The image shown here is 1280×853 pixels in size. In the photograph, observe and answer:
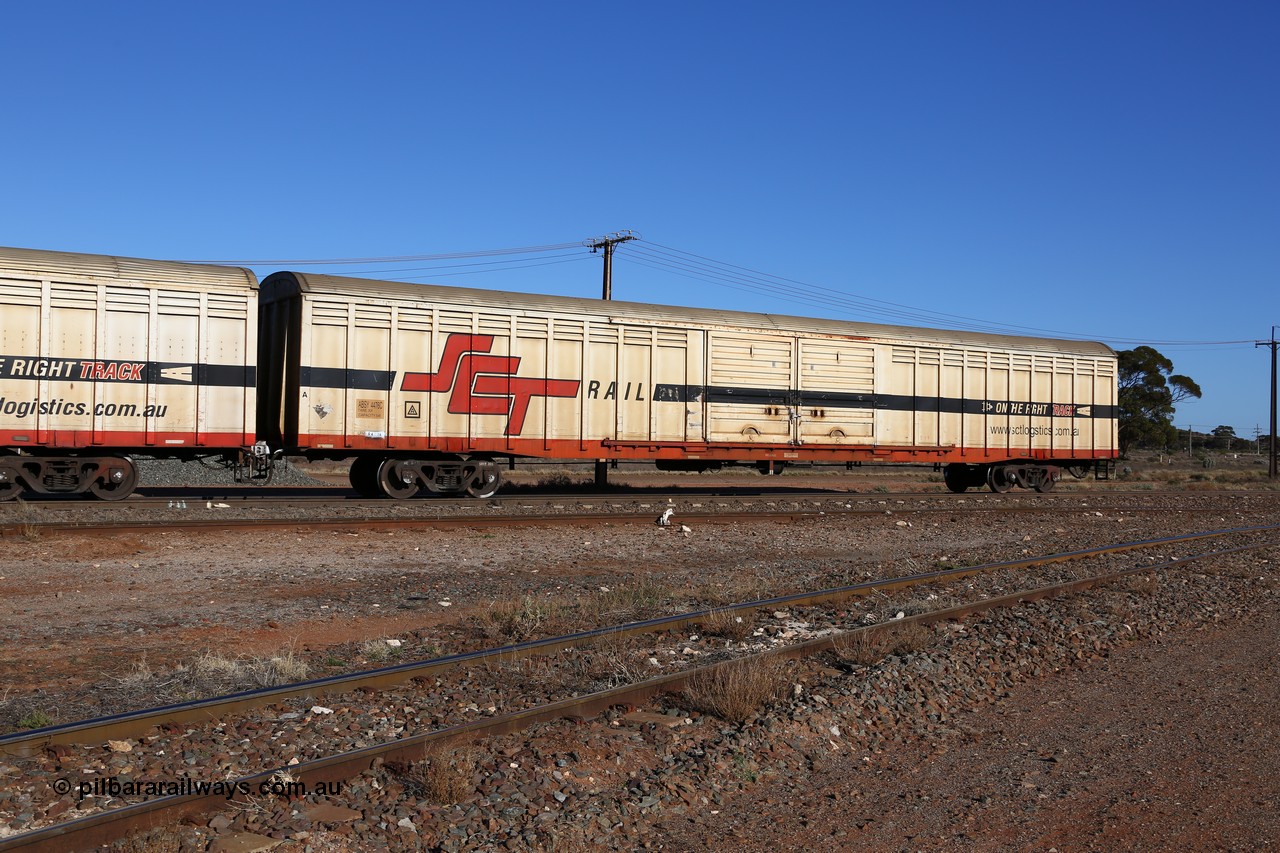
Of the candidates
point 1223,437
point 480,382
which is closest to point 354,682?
point 480,382

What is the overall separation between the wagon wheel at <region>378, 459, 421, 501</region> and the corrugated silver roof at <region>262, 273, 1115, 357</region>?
10.1ft

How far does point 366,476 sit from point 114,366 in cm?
499

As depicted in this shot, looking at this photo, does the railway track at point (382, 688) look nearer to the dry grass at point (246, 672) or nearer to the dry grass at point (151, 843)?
the dry grass at point (151, 843)

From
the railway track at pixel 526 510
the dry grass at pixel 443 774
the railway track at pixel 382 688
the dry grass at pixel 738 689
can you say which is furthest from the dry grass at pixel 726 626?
the railway track at pixel 526 510

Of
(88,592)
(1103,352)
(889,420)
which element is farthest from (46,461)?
(1103,352)

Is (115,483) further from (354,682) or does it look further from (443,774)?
(443,774)

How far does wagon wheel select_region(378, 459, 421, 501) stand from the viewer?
61.1ft

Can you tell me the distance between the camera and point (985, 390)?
971 inches

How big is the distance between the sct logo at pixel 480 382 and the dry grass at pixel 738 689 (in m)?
12.6

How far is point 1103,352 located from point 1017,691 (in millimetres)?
22809

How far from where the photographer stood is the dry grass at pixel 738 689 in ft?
19.8

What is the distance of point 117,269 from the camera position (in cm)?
1598

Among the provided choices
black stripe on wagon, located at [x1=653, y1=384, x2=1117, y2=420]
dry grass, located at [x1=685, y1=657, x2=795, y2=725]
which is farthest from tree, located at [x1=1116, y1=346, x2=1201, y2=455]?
dry grass, located at [x1=685, y1=657, x2=795, y2=725]

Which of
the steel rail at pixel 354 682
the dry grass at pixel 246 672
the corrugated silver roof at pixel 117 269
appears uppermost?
the corrugated silver roof at pixel 117 269
